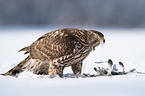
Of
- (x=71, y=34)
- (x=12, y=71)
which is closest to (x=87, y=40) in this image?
(x=71, y=34)

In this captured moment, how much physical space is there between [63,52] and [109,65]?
1.14 meters

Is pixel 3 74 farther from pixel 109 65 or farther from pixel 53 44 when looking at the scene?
pixel 109 65

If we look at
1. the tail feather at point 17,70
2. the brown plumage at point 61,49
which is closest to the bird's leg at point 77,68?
the brown plumage at point 61,49

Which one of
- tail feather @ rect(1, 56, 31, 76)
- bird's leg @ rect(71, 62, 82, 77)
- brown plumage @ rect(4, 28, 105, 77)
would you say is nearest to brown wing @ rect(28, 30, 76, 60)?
brown plumage @ rect(4, 28, 105, 77)

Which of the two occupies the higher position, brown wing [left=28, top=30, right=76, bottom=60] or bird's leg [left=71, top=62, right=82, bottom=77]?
brown wing [left=28, top=30, right=76, bottom=60]

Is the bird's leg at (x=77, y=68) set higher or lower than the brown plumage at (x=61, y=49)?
lower

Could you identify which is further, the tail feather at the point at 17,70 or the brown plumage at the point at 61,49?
the tail feather at the point at 17,70

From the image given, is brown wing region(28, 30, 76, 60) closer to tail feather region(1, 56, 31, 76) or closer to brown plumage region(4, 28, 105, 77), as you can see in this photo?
brown plumage region(4, 28, 105, 77)

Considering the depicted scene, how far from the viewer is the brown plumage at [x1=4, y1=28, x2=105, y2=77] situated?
22.0 ft

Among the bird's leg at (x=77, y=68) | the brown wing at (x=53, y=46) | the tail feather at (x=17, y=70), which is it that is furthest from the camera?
the bird's leg at (x=77, y=68)

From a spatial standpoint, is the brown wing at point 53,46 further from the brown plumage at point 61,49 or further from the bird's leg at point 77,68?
the bird's leg at point 77,68

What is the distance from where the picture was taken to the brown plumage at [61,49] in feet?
22.0

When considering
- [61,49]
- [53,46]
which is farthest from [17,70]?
[61,49]

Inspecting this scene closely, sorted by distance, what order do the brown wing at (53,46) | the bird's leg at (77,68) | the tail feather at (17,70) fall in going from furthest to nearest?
the bird's leg at (77,68) → the tail feather at (17,70) → the brown wing at (53,46)
